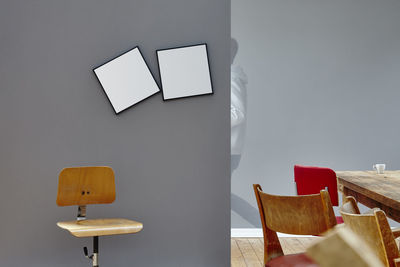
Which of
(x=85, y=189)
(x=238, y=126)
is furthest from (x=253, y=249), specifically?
(x=85, y=189)

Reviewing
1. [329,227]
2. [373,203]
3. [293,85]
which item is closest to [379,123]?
[293,85]

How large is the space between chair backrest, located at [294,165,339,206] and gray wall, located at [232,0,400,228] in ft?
5.00

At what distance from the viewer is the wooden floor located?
386 cm

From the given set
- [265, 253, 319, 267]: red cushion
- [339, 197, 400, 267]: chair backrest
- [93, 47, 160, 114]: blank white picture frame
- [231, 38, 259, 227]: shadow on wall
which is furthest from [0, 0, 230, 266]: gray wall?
[231, 38, 259, 227]: shadow on wall

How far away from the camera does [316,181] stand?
11.7ft

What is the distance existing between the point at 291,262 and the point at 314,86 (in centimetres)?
383

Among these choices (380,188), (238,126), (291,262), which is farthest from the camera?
(238,126)

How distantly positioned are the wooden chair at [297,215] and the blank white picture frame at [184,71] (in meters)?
1.53

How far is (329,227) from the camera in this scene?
1.48m

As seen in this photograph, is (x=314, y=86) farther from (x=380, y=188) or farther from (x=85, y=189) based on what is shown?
(x=85, y=189)

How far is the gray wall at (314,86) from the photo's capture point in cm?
514

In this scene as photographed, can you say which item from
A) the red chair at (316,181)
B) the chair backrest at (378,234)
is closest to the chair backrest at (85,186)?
the red chair at (316,181)

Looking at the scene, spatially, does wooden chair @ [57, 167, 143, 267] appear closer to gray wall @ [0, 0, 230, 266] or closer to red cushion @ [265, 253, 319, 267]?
gray wall @ [0, 0, 230, 266]

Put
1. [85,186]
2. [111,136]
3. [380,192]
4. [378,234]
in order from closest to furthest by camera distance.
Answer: [378,234]
[380,192]
[85,186]
[111,136]
